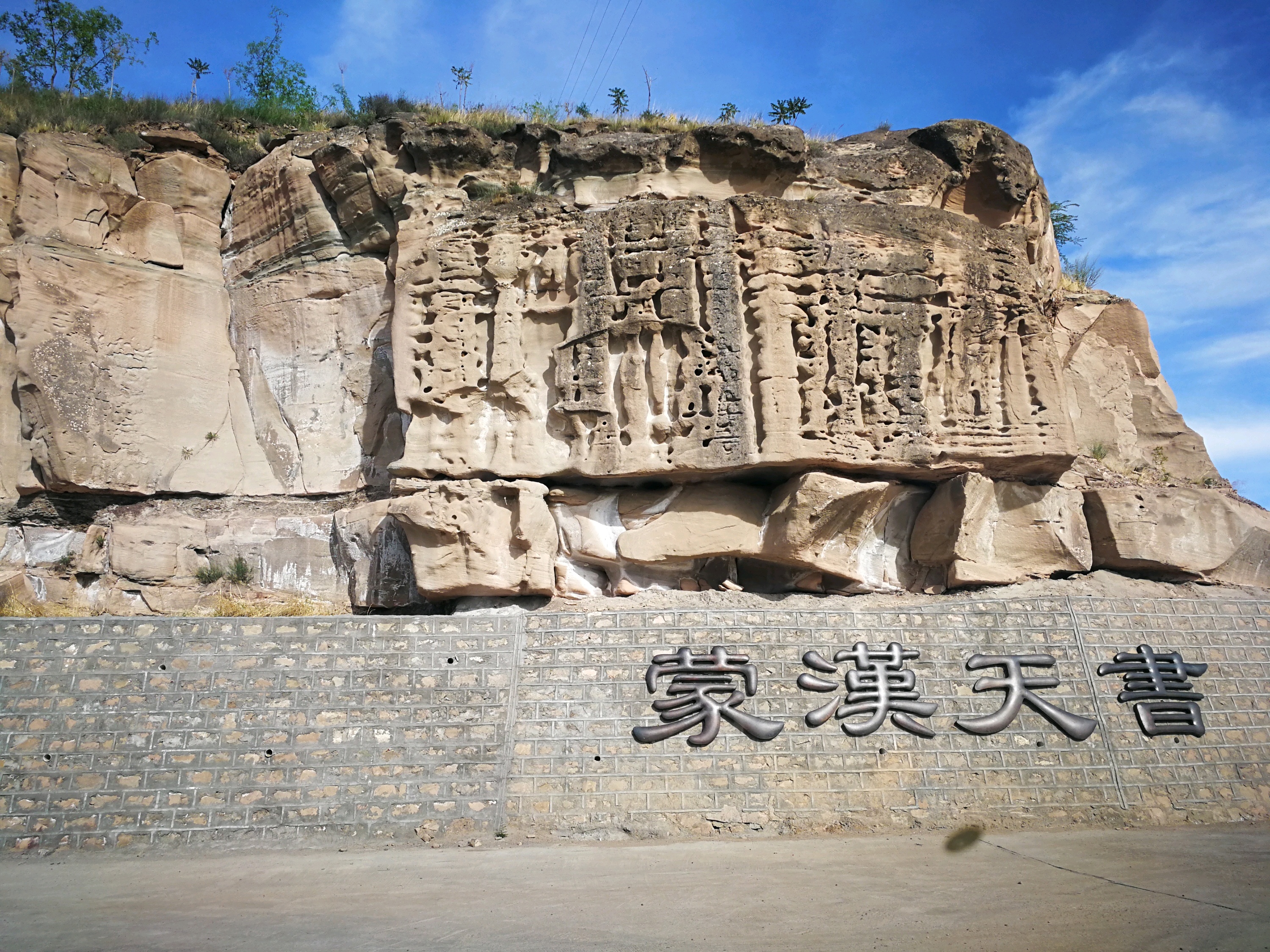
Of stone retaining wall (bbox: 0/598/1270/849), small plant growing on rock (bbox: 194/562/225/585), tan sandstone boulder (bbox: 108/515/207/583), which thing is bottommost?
stone retaining wall (bbox: 0/598/1270/849)

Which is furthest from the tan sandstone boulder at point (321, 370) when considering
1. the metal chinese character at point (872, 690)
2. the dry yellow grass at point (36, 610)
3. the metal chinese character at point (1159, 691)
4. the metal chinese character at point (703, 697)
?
the metal chinese character at point (1159, 691)

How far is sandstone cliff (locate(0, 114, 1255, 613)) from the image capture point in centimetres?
875

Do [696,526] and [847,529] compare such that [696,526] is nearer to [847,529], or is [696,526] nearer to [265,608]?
[847,529]

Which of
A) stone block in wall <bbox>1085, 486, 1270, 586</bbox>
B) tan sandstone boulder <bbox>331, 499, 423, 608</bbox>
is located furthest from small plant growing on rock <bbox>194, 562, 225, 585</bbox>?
stone block in wall <bbox>1085, 486, 1270, 586</bbox>

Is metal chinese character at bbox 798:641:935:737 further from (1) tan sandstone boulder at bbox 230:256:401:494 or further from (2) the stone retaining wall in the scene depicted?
(1) tan sandstone boulder at bbox 230:256:401:494

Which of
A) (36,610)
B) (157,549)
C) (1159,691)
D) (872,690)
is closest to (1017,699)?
(872,690)

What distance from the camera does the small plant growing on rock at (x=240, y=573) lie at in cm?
930

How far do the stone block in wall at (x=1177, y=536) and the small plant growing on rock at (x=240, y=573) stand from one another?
28.7 ft

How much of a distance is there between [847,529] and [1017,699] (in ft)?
7.23

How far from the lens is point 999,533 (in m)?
9.19

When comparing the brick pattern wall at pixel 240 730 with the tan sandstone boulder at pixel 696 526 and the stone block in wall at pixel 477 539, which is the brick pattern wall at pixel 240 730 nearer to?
the stone block in wall at pixel 477 539

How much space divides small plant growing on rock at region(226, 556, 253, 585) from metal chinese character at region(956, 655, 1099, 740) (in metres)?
6.94

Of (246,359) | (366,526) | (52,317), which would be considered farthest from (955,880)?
(52,317)

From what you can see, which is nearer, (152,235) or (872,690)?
(872,690)
